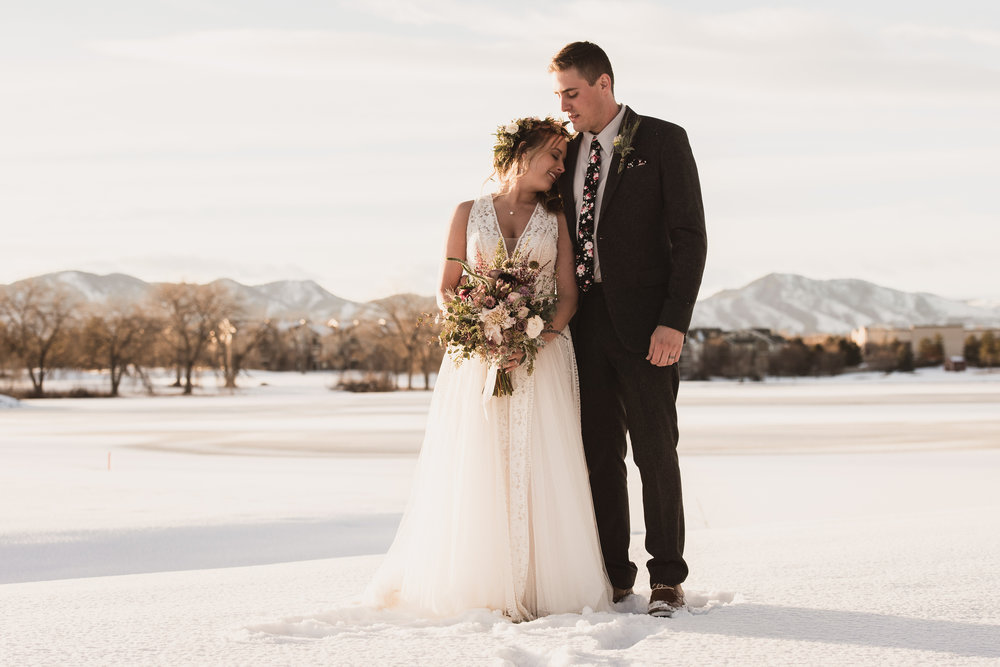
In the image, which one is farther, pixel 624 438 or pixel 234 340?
pixel 234 340

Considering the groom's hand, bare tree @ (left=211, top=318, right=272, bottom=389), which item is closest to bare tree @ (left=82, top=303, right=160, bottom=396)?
bare tree @ (left=211, top=318, right=272, bottom=389)

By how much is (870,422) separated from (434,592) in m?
19.8

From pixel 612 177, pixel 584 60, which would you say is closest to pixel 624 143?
pixel 612 177

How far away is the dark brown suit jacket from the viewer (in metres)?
3.87

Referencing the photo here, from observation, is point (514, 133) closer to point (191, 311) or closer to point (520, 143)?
point (520, 143)

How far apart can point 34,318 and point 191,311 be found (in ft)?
30.9

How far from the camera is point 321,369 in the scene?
92000mm

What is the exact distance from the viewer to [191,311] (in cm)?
6000

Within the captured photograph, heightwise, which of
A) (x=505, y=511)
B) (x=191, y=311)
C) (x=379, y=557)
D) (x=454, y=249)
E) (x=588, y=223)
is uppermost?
(x=191, y=311)

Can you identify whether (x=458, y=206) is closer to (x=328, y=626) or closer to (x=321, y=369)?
(x=328, y=626)

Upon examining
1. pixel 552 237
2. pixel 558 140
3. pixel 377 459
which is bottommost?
pixel 377 459

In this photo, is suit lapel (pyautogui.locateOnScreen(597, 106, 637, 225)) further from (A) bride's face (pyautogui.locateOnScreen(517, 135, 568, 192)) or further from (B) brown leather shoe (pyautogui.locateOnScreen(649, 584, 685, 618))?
(B) brown leather shoe (pyautogui.locateOnScreen(649, 584, 685, 618))

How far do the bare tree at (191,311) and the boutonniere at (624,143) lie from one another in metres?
58.1

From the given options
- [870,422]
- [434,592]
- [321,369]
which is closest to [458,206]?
[434,592]
